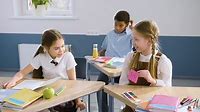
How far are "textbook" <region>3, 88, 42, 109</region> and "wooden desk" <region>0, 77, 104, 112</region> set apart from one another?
0.03m

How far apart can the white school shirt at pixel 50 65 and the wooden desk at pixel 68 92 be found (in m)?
0.23

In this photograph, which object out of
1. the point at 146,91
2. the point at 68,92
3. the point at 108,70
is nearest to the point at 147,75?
the point at 146,91

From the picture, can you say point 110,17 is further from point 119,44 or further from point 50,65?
point 50,65

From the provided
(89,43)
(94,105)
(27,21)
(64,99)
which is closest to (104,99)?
(94,105)

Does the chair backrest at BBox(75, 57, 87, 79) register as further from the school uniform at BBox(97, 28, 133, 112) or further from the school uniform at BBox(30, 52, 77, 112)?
the school uniform at BBox(97, 28, 133, 112)

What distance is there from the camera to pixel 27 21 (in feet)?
16.6

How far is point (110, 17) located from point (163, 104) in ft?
10.5

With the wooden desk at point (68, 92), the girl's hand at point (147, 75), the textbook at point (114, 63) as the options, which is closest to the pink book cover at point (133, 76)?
the girl's hand at point (147, 75)

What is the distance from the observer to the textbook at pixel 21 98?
1.77 metres

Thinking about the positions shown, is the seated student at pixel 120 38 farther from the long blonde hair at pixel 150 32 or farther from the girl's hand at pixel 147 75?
the girl's hand at pixel 147 75

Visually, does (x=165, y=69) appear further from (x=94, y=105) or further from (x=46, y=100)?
(x=94, y=105)

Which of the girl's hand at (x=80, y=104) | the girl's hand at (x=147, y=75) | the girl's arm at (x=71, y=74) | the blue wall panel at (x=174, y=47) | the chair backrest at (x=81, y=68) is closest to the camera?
the girl's hand at (x=147, y=75)

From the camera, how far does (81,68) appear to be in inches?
111

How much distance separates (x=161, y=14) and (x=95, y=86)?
2852mm
